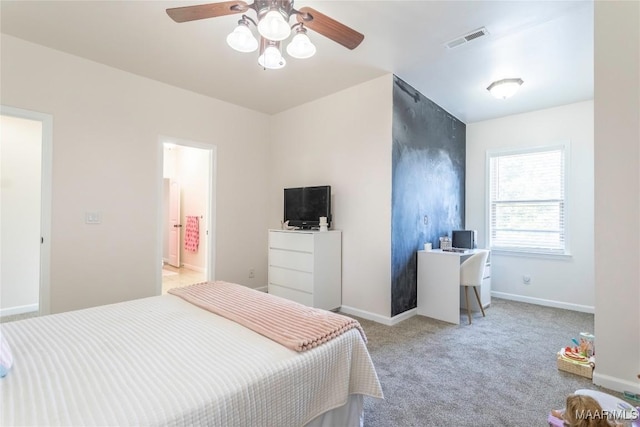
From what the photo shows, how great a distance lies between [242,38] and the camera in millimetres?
1743

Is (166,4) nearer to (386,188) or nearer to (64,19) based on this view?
(64,19)

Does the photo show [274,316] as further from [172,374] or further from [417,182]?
[417,182]

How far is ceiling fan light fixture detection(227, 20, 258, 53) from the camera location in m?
1.73

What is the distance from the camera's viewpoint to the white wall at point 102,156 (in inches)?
106

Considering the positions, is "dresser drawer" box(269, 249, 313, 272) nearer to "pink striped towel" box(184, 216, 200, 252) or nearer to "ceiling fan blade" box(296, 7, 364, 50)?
"ceiling fan blade" box(296, 7, 364, 50)

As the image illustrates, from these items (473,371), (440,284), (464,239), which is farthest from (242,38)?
(464,239)

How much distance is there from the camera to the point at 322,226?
3482mm

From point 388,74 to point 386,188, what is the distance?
1.22 metres

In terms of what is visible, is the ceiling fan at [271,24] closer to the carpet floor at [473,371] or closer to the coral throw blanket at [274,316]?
the coral throw blanket at [274,316]

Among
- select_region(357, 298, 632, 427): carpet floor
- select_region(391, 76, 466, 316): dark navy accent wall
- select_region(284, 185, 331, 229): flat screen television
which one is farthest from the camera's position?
select_region(284, 185, 331, 229): flat screen television

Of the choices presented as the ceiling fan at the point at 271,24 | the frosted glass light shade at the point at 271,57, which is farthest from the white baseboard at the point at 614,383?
the frosted glass light shade at the point at 271,57

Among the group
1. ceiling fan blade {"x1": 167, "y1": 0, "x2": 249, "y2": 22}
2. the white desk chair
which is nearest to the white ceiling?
ceiling fan blade {"x1": 167, "y1": 0, "x2": 249, "y2": 22}

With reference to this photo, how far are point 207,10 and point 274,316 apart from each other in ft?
5.69

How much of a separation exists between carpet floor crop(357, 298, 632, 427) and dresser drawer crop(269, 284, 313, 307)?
67 centimetres
